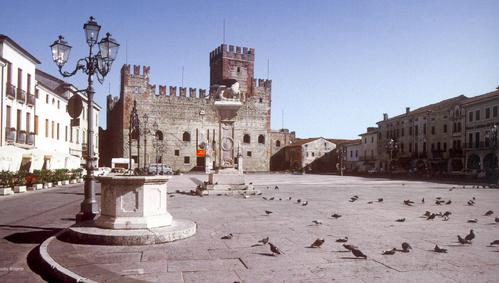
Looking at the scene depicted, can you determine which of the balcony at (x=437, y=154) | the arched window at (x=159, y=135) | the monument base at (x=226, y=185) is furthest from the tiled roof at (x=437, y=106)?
the monument base at (x=226, y=185)

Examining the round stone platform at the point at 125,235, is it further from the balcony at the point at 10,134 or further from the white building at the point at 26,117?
the balcony at the point at 10,134

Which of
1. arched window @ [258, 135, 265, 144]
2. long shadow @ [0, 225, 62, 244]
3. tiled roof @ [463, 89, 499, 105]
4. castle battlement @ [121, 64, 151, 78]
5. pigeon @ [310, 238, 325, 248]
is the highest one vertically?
castle battlement @ [121, 64, 151, 78]

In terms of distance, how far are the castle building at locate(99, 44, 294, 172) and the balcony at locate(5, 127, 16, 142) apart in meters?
22.3

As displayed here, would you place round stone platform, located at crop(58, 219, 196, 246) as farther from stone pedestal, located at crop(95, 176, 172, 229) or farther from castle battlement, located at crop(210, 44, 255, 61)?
castle battlement, located at crop(210, 44, 255, 61)

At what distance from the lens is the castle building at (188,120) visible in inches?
1895

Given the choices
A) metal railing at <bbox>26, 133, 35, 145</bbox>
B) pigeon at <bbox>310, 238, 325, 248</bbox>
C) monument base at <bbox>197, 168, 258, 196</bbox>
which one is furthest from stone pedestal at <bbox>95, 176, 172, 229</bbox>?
metal railing at <bbox>26, 133, 35, 145</bbox>

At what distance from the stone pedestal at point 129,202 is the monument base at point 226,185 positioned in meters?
8.82

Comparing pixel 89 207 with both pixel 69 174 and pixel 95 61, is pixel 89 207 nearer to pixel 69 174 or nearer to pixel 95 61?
pixel 95 61

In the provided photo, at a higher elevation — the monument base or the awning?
the awning

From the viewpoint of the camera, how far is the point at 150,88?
49.1 metres

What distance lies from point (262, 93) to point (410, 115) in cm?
1931

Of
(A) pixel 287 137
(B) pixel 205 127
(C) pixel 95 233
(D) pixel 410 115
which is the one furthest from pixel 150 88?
(C) pixel 95 233

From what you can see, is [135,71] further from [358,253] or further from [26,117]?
[358,253]

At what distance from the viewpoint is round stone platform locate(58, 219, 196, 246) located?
5.97 metres
